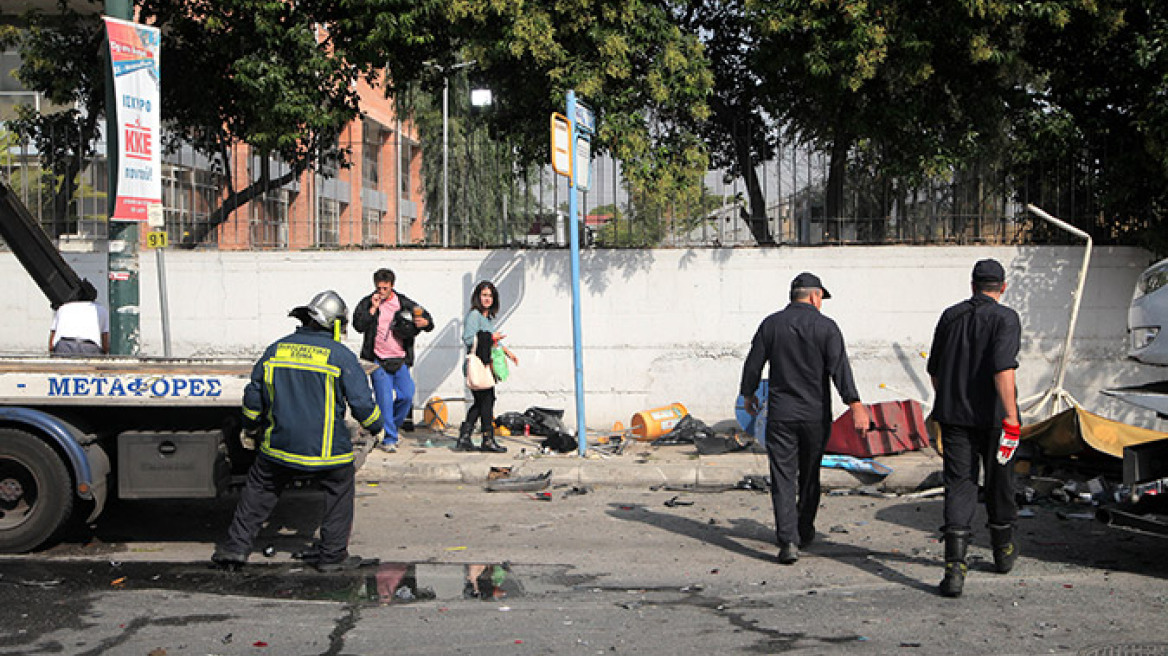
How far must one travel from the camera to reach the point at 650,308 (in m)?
12.2

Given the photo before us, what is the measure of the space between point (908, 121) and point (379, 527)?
7.42m

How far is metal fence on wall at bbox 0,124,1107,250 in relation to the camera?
480 inches

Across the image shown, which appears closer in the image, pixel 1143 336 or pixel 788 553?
pixel 788 553

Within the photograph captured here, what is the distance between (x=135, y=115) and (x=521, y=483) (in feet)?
16.3

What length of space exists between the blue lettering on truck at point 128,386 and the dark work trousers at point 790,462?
357 cm

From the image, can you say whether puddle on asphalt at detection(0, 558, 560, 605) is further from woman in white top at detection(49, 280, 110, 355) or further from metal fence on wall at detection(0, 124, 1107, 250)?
metal fence on wall at detection(0, 124, 1107, 250)

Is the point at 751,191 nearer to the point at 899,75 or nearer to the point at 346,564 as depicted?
the point at 899,75

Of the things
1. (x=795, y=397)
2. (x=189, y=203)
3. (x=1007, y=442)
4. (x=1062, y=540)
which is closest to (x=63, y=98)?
(x=189, y=203)

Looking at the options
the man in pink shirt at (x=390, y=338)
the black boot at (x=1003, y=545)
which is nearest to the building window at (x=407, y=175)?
the man in pink shirt at (x=390, y=338)

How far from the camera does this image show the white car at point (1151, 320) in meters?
6.67

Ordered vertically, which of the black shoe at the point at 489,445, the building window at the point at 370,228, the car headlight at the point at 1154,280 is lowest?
the black shoe at the point at 489,445

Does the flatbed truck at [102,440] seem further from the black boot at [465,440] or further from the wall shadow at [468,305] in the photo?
the wall shadow at [468,305]

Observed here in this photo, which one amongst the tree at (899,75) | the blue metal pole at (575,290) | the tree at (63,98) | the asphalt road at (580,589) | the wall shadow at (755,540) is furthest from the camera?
the tree at (63,98)

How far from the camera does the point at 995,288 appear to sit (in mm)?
6312
